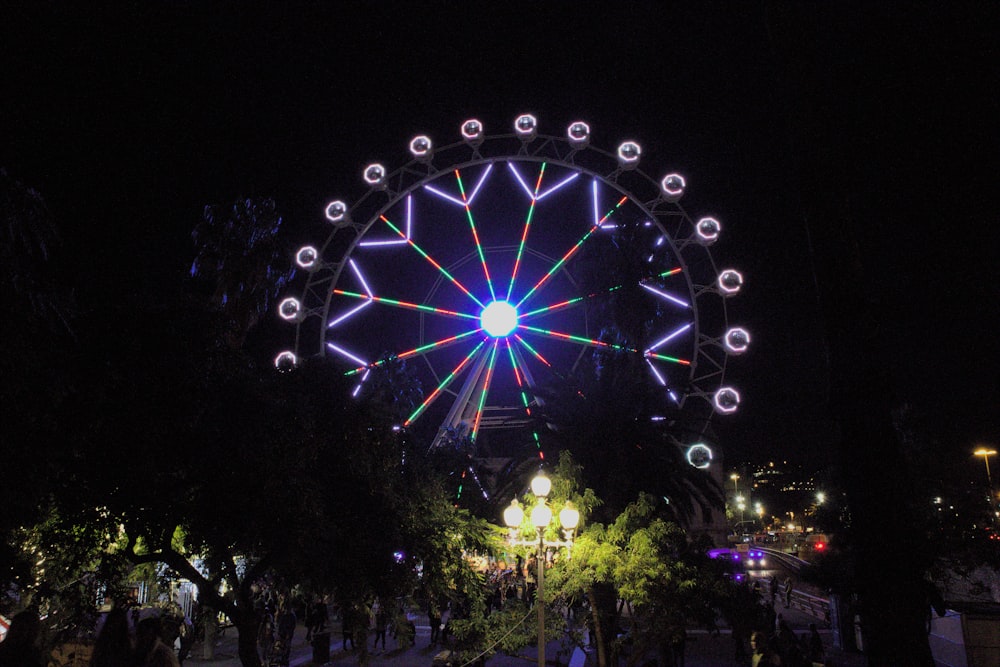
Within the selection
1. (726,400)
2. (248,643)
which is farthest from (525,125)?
(248,643)

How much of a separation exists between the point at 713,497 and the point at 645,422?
2806mm

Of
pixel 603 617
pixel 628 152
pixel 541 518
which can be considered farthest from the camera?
pixel 628 152

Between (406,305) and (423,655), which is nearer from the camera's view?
(423,655)

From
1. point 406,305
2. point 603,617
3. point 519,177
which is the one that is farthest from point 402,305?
point 603,617

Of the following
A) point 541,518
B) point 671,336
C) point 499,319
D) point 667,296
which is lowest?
point 541,518

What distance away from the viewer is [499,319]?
2323cm

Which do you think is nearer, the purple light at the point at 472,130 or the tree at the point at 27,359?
the tree at the point at 27,359

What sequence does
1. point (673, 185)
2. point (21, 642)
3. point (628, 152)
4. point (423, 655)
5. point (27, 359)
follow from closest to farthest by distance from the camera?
point (21, 642), point (27, 359), point (423, 655), point (673, 185), point (628, 152)

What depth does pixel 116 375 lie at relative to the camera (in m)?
6.66

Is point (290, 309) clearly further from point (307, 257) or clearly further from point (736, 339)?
point (736, 339)

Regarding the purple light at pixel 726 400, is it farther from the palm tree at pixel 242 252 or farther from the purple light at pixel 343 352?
the palm tree at pixel 242 252

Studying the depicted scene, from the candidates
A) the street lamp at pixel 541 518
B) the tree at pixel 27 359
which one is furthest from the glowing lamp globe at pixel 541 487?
the tree at pixel 27 359

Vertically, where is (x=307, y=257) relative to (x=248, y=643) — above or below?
above

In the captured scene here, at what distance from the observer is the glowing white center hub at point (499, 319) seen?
→ 23.2 m
